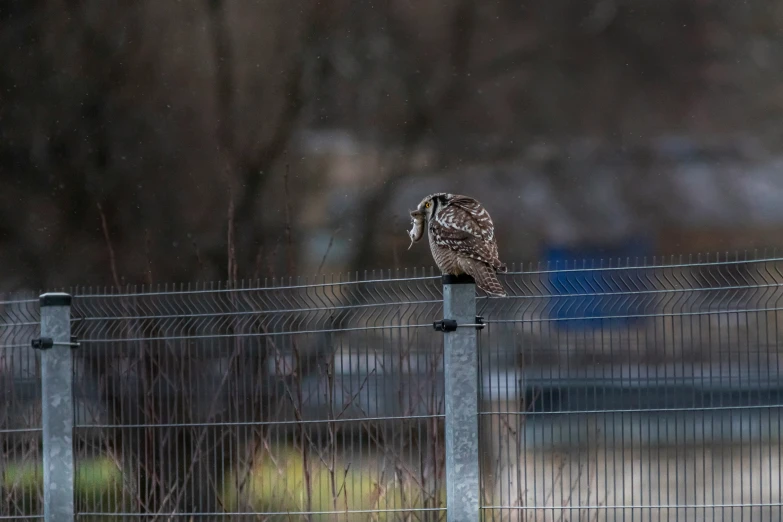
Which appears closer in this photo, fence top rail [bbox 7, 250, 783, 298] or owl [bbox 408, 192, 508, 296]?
fence top rail [bbox 7, 250, 783, 298]

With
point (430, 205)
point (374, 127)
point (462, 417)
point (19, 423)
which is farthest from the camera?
point (374, 127)

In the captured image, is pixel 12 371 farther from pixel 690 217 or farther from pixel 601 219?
pixel 690 217

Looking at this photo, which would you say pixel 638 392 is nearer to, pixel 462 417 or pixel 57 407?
pixel 462 417

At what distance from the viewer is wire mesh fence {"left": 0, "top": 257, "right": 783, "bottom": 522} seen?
556 cm

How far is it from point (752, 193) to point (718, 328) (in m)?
6.43

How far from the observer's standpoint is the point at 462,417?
219 inches

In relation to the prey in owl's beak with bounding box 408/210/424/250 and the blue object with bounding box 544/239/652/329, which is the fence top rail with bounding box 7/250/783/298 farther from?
the prey in owl's beak with bounding box 408/210/424/250

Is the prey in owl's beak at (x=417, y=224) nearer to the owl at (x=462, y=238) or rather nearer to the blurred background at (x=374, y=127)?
the owl at (x=462, y=238)

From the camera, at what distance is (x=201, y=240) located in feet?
36.0

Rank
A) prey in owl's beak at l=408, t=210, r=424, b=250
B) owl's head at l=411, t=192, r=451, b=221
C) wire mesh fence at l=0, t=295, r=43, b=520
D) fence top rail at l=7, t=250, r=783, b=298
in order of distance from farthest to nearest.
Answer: wire mesh fence at l=0, t=295, r=43, b=520
prey in owl's beak at l=408, t=210, r=424, b=250
owl's head at l=411, t=192, r=451, b=221
fence top rail at l=7, t=250, r=783, b=298

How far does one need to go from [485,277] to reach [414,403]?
2.84 feet

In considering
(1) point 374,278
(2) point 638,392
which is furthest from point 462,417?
(1) point 374,278

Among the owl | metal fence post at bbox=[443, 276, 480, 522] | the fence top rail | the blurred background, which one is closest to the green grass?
metal fence post at bbox=[443, 276, 480, 522]

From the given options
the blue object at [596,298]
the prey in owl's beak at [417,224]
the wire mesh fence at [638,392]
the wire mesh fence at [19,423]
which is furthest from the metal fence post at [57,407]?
the blue object at [596,298]
